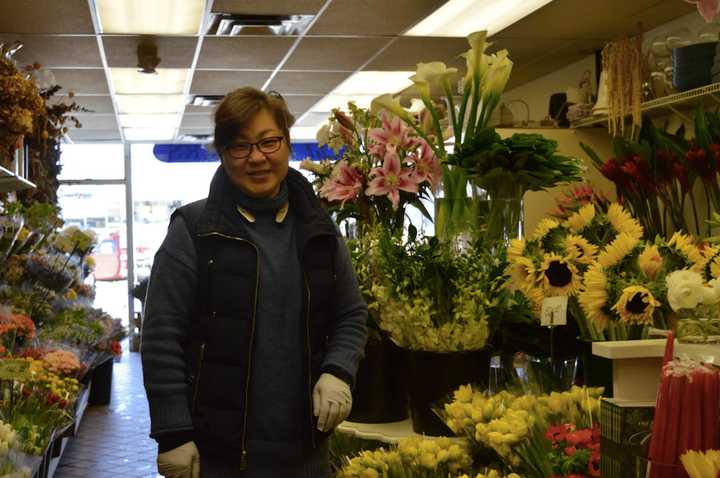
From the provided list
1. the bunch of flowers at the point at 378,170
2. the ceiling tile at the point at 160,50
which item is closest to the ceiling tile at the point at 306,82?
the ceiling tile at the point at 160,50

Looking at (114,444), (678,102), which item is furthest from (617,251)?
(114,444)

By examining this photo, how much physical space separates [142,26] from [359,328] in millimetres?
4030

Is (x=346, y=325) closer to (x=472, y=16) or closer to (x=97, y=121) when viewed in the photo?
(x=472, y=16)

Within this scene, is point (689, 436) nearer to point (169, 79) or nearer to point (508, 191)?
point (508, 191)

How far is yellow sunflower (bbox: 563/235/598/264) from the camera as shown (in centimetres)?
179

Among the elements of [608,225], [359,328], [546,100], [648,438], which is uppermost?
[546,100]

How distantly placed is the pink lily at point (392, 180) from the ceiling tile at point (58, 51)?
3903 millimetres

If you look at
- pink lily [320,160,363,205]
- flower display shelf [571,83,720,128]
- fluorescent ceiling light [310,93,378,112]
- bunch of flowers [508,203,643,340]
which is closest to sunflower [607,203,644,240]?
bunch of flowers [508,203,643,340]

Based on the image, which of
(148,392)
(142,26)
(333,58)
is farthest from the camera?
(333,58)

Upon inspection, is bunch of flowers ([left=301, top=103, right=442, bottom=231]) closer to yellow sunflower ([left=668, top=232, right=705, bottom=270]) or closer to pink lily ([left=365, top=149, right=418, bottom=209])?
pink lily ([left=365, top=149, right=418, bottom=209])

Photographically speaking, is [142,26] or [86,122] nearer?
[142,26]

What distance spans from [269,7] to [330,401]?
11.9 feet

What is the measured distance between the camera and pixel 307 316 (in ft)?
6.45

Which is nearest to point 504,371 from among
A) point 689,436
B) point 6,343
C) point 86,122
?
point 689,436
